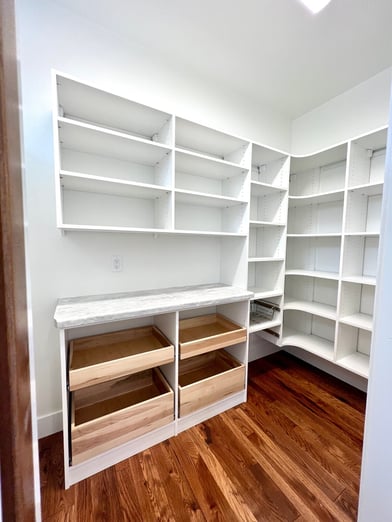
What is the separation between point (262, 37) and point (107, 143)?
1.31 m

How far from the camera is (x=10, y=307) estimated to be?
277 millimetres

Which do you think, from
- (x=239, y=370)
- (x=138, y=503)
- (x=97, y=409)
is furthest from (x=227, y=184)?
(x=138, y=503)

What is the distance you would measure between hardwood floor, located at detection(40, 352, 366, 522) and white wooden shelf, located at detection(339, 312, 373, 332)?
2.27 ft

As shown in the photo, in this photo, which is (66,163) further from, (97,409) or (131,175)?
(97,409)

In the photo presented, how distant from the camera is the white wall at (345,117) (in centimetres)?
179

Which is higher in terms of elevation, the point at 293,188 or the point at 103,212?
the point at 293,188

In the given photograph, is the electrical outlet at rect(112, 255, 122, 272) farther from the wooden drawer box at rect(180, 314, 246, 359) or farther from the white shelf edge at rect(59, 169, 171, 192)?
the wooden drawer box at rect(180, 314, 246, 359)

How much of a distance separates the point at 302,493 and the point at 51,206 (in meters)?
2.21

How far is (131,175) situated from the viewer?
1.62m

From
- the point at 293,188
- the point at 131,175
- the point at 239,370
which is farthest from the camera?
the point at 293,188

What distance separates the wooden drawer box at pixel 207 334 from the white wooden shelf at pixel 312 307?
69cm

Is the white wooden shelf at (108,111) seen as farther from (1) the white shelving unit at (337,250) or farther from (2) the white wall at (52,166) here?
(1) the white shelving unit at (337,250)

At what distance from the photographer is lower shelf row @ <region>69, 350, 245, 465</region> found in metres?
1.21

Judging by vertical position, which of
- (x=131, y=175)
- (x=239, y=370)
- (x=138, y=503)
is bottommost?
(x=138, y=503)
